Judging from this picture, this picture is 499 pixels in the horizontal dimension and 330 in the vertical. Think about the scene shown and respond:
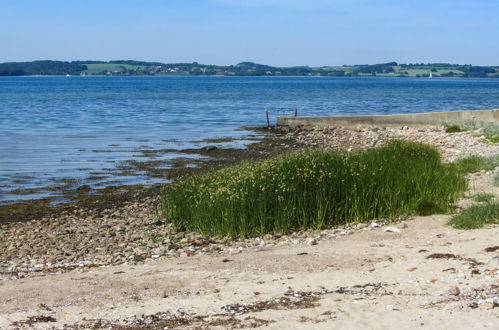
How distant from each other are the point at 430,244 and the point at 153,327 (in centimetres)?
511

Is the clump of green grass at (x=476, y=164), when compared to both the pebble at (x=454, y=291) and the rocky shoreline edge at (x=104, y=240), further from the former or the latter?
the pebble at (x=454, y=291)

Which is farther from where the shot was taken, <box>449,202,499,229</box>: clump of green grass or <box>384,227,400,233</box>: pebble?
<box>384,227,400,233</box>: pebble

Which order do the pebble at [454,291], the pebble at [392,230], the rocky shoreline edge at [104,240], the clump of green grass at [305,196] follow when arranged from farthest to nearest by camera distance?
the clump of green grass at [305,196] → the pebble at [392,230] → the rocky shoreline edge at [104,240] → the pebble at [454,291]

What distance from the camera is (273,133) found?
38219 mm

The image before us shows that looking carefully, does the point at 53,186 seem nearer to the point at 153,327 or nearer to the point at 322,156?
the point at 322,156

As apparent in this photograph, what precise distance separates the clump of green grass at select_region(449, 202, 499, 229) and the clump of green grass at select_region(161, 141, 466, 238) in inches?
53.0

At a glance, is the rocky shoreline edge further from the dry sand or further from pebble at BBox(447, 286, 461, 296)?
pebble at BBox(447, 286, 461, 296)

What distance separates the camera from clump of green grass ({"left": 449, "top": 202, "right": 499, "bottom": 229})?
469 inches

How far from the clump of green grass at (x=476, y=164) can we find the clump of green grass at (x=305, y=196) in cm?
267

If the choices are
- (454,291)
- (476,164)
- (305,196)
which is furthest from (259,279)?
(476,164)

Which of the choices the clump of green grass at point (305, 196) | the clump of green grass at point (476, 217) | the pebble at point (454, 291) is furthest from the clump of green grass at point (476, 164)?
the pebble at point (454, 291)

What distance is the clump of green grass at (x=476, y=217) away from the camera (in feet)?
39.1

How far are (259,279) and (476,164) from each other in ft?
36.5

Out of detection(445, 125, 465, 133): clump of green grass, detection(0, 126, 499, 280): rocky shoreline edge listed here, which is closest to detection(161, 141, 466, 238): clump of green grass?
detection(0, 126, 499, 280): rocky shoreline edge
